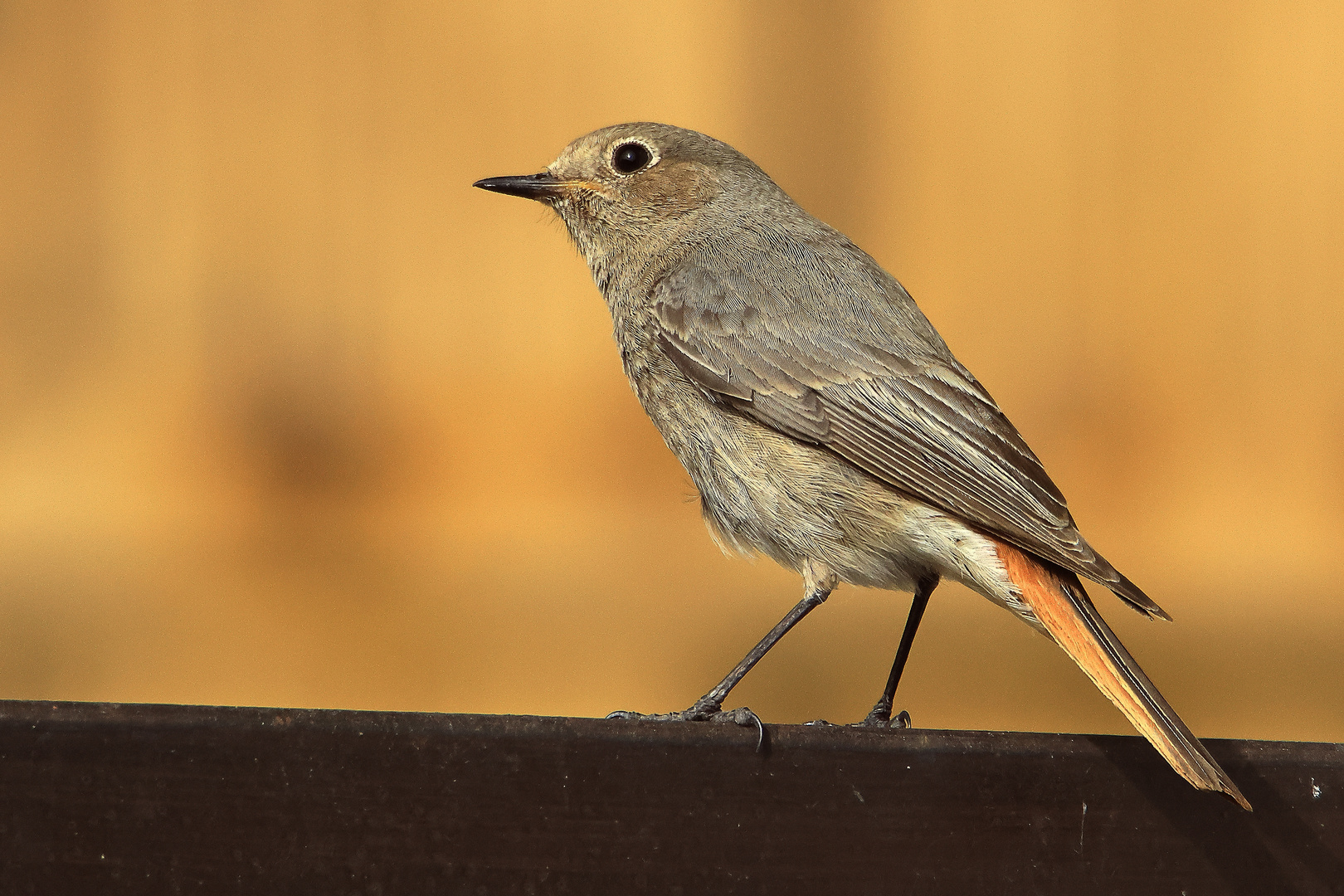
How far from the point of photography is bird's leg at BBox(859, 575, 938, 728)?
375cm

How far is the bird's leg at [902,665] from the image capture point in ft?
12.3

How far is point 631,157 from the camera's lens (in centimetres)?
442

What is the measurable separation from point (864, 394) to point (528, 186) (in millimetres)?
1356

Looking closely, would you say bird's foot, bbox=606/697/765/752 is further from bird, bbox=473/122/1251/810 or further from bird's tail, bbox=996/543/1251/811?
bird's tail, bbox=996/543/1251/811

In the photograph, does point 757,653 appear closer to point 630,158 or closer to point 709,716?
point 709,716

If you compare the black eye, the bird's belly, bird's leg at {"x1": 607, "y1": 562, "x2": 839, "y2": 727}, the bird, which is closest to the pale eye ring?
the black eye

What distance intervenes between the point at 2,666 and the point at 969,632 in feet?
10.7

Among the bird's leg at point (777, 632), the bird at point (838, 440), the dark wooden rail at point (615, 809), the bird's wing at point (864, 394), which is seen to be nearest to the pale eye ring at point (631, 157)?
the bird at point (838, 440)

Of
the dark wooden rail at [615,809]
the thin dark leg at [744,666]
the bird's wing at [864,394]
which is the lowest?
the thin dark leg at [744,666]

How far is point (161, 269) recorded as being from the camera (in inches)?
196

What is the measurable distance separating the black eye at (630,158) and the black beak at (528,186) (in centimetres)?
20

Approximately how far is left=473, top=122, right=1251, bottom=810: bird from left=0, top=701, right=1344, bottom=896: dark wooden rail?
0.46 meters

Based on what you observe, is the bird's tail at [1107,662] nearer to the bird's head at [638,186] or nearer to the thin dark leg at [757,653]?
the thin dark leg at [757,653]

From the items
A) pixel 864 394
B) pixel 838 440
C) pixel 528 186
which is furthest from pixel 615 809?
pixel 528 186
